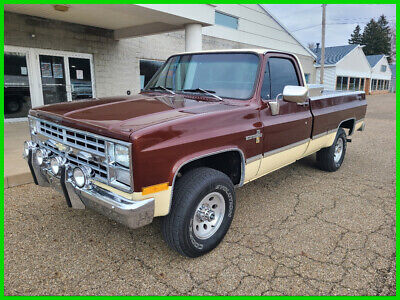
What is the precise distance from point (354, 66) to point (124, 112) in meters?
37.6

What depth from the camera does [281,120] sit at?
12.1ft

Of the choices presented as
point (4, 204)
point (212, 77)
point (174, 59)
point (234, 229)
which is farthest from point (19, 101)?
point (234, 229)

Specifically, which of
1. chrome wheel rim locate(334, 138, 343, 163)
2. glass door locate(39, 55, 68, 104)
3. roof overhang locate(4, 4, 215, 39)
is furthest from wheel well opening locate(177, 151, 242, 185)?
glass door locate(39, 55, 68, 104)

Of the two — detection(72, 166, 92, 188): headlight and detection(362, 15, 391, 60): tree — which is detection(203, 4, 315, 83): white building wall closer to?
detection(72, 166, 92, 188): headlight

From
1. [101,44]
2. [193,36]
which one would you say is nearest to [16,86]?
[101,44]

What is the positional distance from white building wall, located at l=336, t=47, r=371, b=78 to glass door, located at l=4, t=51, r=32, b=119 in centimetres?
2914

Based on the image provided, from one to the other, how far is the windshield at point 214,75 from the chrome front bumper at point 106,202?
1.73m

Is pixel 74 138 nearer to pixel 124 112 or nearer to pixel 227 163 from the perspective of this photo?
pixel 124 112

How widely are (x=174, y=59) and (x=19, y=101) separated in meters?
6.86

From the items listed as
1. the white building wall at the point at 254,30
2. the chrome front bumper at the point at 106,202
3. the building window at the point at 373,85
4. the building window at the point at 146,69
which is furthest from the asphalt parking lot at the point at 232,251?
the building window at the point at 373,85

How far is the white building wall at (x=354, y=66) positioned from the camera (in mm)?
31141

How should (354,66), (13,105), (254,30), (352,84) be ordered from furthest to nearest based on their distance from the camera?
(352,84), (354,66), (254,30), (13,105)

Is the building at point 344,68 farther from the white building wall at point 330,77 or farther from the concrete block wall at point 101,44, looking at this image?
the concrete block wall at point 101,44

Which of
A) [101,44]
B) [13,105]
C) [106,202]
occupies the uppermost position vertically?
[101,44]
